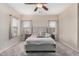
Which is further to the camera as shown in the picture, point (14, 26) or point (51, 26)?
point (14, 26)

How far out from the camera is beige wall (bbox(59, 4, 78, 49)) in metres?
4.25

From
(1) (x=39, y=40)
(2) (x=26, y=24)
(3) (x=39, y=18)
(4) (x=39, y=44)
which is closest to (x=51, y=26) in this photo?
(3) (x=39, y=18)

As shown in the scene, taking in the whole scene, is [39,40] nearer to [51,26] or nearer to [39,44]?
[39,44]

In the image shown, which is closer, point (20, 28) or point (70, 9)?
point (20, 28)

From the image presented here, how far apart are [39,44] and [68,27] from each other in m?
1.34

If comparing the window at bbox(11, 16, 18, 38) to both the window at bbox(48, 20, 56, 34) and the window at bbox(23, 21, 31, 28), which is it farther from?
the window at bbox(48, 20, 56, 34)

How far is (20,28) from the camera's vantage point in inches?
163

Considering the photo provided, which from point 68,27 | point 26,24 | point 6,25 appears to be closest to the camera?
point 26,24

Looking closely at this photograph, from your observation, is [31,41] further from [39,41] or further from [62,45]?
[62,45]

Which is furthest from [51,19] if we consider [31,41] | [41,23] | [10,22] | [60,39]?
[10,22]

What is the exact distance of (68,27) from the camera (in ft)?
14.9

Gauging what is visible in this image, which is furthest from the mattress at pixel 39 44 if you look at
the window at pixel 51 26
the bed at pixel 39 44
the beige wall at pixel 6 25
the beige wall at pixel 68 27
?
the beige wall at pixel 6 25

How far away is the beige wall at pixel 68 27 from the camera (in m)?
4.25

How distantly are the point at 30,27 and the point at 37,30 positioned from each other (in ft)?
0.97
